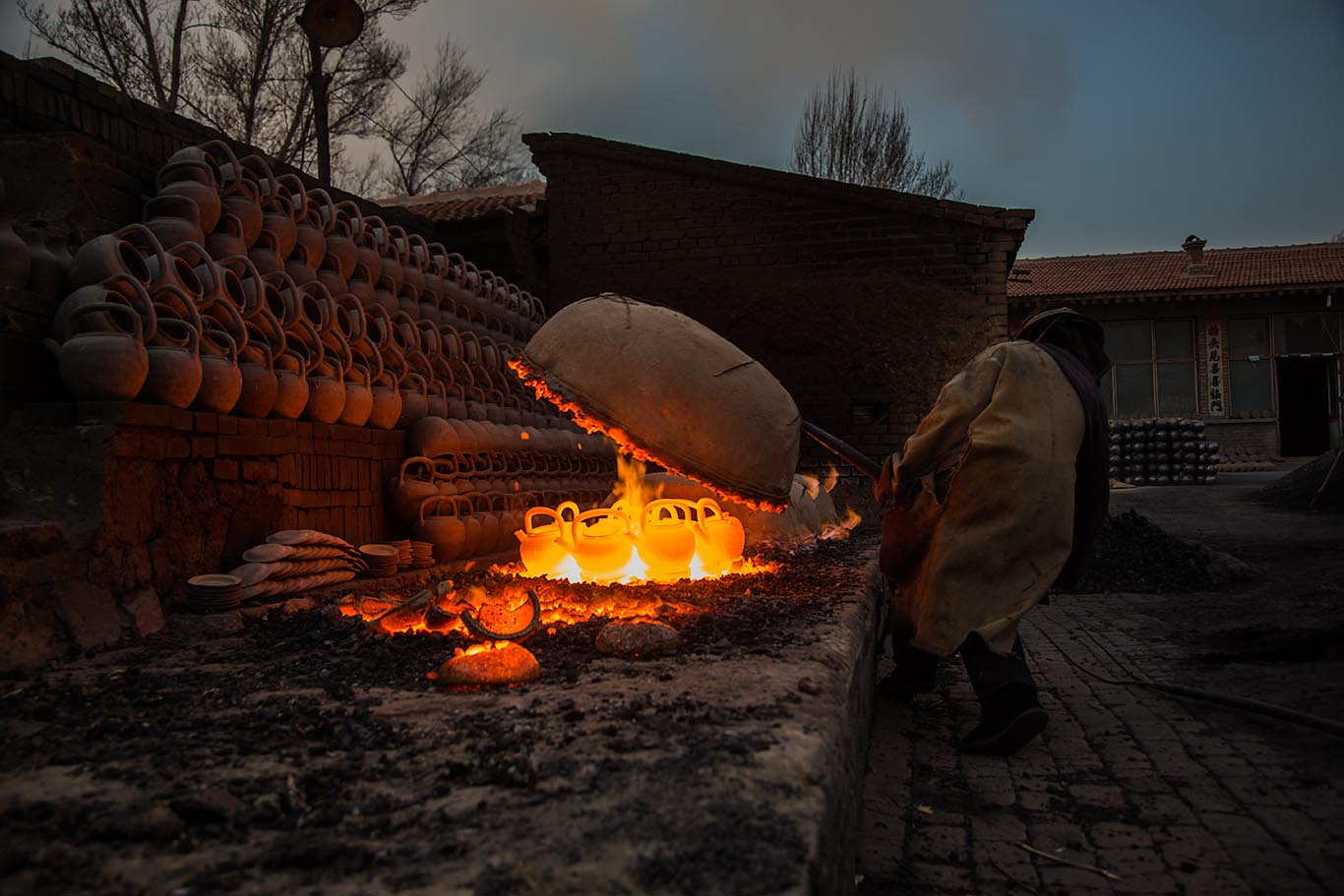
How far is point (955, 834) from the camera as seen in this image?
2.44 m

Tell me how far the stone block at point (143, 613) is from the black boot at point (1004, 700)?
2.82m

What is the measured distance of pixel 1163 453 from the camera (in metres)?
17.3

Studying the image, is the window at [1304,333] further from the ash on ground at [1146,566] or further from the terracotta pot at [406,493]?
the terracotta pot at [406,493]

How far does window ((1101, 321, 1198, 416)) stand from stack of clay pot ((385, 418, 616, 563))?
57.0 ft

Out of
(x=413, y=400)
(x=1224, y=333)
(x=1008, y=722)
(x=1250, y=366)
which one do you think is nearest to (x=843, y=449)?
(x=1008, y=722)

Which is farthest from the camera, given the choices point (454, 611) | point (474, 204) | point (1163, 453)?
point (1163, 453)

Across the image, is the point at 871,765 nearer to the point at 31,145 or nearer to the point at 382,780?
the point at 382,780

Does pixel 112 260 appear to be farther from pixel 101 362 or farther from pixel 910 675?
pixel 910 675

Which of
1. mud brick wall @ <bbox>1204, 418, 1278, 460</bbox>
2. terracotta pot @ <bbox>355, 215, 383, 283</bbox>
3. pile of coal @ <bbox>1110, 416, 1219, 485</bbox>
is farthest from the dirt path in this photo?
mud brick wall @ <bbox>1204, 418, 1278, 460</bbox>

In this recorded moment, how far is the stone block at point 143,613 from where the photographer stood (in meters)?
3.06

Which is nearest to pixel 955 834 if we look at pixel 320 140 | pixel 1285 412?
pixel 320 140

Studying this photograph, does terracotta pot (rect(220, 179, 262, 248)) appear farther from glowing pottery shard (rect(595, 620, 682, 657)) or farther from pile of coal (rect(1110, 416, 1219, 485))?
pile of coal (rect(1110, 416, 1219, 485))

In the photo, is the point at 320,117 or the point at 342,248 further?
the point at 320,117

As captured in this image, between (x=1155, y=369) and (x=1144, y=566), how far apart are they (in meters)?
15.4
